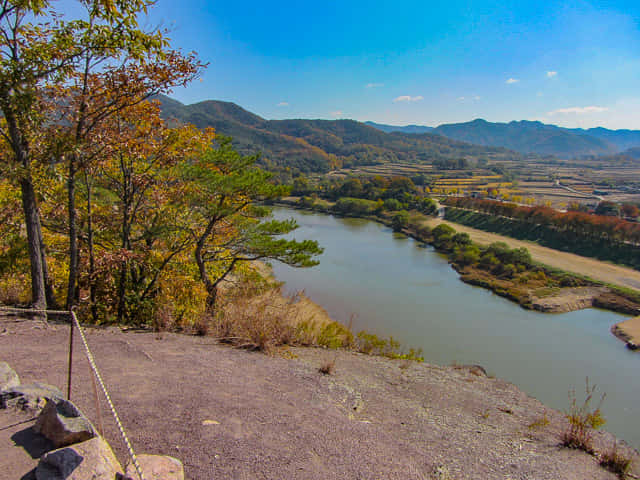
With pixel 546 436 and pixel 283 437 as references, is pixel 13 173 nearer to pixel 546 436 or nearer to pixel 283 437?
pixel 283 437

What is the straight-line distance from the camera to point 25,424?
7.63 ft

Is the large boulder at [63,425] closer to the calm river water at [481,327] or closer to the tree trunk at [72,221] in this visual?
the tree trunk at [72,221]

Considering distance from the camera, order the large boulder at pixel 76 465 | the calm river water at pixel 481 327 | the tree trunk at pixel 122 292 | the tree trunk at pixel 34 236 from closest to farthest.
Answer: the large boulder at pixel 76 465
the tree trunk at pixel 34 236
the tree trunk at pixel 122 292
the calm river water at pixel 481 327

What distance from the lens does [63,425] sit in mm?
2059

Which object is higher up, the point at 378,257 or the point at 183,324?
the point at 183,324

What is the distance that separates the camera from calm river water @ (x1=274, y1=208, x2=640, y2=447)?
569 inches

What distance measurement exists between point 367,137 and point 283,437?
199m

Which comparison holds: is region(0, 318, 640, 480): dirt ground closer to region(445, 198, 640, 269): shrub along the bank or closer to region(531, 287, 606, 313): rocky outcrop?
region(531, 287, 606, 313): rocky outcrop

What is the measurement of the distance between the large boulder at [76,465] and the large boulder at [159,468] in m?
0.12

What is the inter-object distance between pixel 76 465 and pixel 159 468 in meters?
0.45

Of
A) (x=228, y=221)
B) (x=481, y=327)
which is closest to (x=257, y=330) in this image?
(x=228, y=221)

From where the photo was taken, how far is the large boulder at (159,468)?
195 centimetres

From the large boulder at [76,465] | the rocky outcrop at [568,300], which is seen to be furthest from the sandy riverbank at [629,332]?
the large boulder at [76,465]

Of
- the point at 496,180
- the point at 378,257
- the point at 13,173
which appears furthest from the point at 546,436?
the point at 496,180
